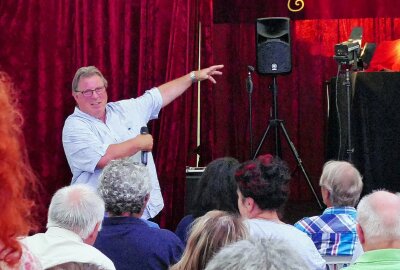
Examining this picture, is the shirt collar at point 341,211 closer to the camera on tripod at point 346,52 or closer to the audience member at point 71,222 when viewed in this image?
the audience member at point 71,222

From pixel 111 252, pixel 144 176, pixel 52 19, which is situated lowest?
pixel 111 252

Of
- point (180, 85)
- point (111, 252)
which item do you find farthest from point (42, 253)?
point (180, 85)

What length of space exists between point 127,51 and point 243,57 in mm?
2604

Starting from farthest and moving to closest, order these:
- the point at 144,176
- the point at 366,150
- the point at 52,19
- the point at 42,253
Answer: the point at 366,150 < the point at 52,19 < the point at 144,176 < the point at 42,253

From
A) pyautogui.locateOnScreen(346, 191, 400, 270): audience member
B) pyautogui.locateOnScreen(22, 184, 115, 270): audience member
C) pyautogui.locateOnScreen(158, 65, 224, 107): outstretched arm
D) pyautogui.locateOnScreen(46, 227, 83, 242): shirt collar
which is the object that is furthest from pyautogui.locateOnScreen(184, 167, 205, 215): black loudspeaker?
pyautogui.locateOnScreen(346, 191, 400, 270): audience member

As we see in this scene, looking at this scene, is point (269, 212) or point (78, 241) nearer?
point (78, 241)

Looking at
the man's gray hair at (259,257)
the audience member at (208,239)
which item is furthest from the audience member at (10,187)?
the audience member at (208,239)

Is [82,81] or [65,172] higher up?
[82,81]

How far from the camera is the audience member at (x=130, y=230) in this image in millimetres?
2814

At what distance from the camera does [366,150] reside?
6027 millimetres

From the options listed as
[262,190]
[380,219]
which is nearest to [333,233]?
[262,190]

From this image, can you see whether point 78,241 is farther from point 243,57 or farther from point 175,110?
point 243,57

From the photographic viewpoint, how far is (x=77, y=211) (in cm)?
266

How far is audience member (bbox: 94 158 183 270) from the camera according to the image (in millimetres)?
2814
